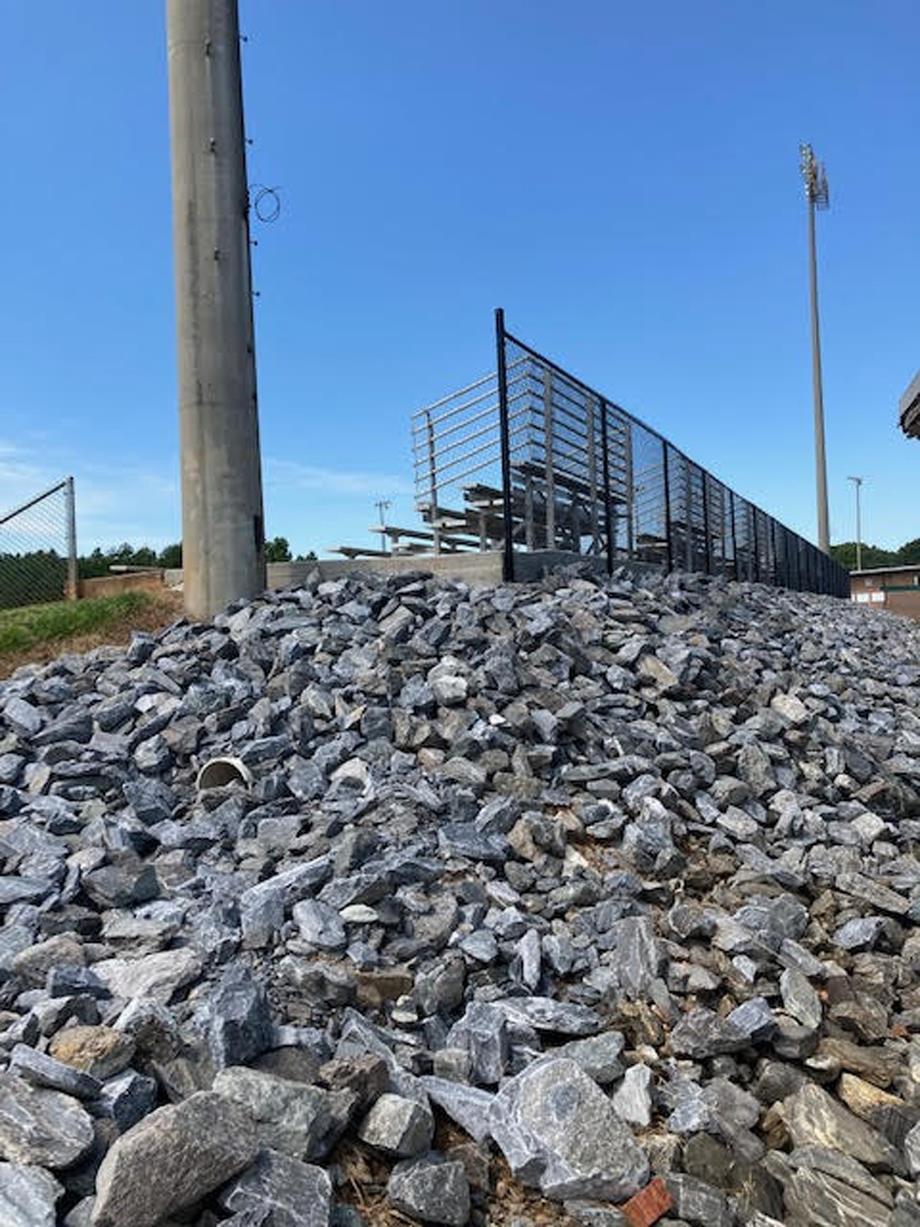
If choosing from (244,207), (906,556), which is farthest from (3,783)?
(906,556)

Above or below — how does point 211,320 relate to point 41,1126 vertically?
above

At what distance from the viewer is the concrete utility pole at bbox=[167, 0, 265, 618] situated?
21.0 ft

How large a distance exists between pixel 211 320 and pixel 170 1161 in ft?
18.6

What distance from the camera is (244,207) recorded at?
6.64 meters

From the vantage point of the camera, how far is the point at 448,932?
3.05m

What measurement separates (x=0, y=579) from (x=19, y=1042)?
8256mm

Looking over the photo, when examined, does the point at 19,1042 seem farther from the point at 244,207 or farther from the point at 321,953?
the point at 244,207

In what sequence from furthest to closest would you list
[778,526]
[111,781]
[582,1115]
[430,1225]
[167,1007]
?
[778,526] → [111,781] → [167,1007] → [582,1115] → [430,1225]

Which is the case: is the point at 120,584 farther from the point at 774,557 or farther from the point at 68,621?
the point at 774,557

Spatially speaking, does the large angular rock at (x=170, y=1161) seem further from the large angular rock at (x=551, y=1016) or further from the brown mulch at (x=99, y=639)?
the brown mulch at (x=99, y=639)

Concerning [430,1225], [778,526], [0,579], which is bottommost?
[430,1225]

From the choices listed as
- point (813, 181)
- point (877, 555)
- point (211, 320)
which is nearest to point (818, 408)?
point (813, 181)

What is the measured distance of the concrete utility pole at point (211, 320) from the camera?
640 centimetres

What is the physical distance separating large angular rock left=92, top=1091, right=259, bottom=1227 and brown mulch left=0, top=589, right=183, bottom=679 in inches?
185
